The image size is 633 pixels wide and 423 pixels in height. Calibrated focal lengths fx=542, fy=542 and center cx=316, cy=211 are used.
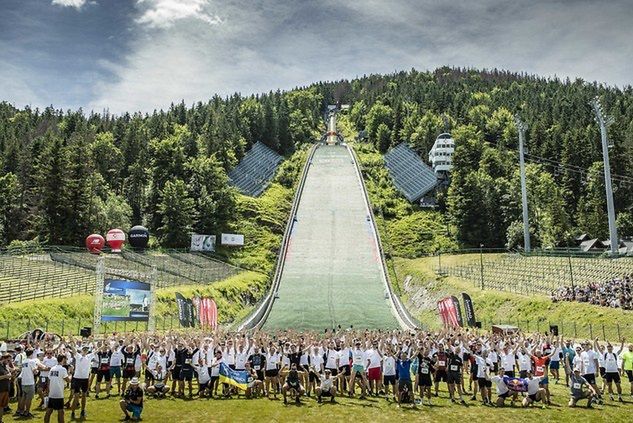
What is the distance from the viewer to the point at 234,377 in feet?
59.8

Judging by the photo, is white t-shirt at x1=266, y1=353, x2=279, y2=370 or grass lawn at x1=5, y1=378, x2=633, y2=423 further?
white t-shirt at x1=266, y1=353, x2=279, y2=370

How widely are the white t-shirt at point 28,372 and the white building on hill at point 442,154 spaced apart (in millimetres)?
79889

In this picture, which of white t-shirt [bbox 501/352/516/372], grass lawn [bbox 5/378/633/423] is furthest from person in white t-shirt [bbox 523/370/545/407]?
white t-shirt [bbox 501/352/516/372]

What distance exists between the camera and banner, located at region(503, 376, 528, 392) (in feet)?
55.5

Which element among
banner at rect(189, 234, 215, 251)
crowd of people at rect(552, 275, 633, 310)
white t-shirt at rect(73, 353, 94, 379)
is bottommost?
white t-shirt at rect(73, 353, 94, 379)

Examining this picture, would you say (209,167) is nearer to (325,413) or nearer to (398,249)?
(398,249)

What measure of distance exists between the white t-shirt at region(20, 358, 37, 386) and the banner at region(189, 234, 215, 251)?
47.4 metres

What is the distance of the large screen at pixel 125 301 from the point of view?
85.6 feet

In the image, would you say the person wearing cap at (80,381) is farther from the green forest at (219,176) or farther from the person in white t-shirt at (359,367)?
the green forest at (219,176)

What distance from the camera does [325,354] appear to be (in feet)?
64.4

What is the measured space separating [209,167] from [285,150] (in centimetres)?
4690

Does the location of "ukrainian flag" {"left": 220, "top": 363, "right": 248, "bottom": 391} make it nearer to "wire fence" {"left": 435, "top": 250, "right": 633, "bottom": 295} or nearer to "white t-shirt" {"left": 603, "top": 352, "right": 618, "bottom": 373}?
"white t-shirt" {"left": 603, "top": 352, "right": 618, "bottom": 373}

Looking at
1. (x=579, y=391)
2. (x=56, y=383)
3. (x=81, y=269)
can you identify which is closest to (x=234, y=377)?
(x=56, y=383)

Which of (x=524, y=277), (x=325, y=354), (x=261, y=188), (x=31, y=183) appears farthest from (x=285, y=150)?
(x=325, y=354)
